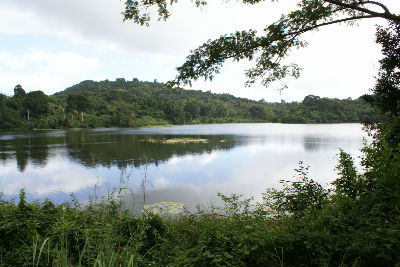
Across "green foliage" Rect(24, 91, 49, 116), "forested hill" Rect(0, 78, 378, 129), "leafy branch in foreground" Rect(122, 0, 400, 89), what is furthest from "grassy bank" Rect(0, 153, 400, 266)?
"green foliage" Rect(24, 91, 49, 116)

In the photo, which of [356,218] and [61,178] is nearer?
[356,218]

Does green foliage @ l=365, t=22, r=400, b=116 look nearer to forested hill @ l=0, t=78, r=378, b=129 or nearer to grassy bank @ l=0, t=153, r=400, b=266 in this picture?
grassy bank @ l=0, t=153, r=400, b=266

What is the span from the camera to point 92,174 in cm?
1606

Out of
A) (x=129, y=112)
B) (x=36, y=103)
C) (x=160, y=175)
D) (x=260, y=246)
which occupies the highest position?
(x=36, y=103)

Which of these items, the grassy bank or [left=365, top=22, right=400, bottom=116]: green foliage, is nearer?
the grassy bank

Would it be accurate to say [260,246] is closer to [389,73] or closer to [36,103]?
[389,73]

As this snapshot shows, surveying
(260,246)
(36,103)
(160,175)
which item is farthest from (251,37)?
(36,103)

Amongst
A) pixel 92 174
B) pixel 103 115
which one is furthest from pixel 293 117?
pixel 92 174

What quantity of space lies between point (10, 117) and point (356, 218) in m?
86.4

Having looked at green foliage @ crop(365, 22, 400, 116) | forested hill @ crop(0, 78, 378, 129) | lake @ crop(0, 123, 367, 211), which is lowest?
lake @ crop(0, 123, 367, 211)

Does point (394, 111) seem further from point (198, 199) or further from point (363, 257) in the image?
point (198, 199)

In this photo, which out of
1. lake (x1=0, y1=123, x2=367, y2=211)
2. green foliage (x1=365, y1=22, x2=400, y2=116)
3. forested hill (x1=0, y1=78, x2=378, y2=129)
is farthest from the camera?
forested hill (x1=0, y1=78, x2=378, y2=129)

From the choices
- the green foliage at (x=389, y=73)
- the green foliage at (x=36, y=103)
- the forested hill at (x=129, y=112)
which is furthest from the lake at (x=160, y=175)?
the green foliage at (x=36, y=103)

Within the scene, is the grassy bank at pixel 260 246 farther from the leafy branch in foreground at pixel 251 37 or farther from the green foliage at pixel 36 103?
the green foliage at pixel 36 103
